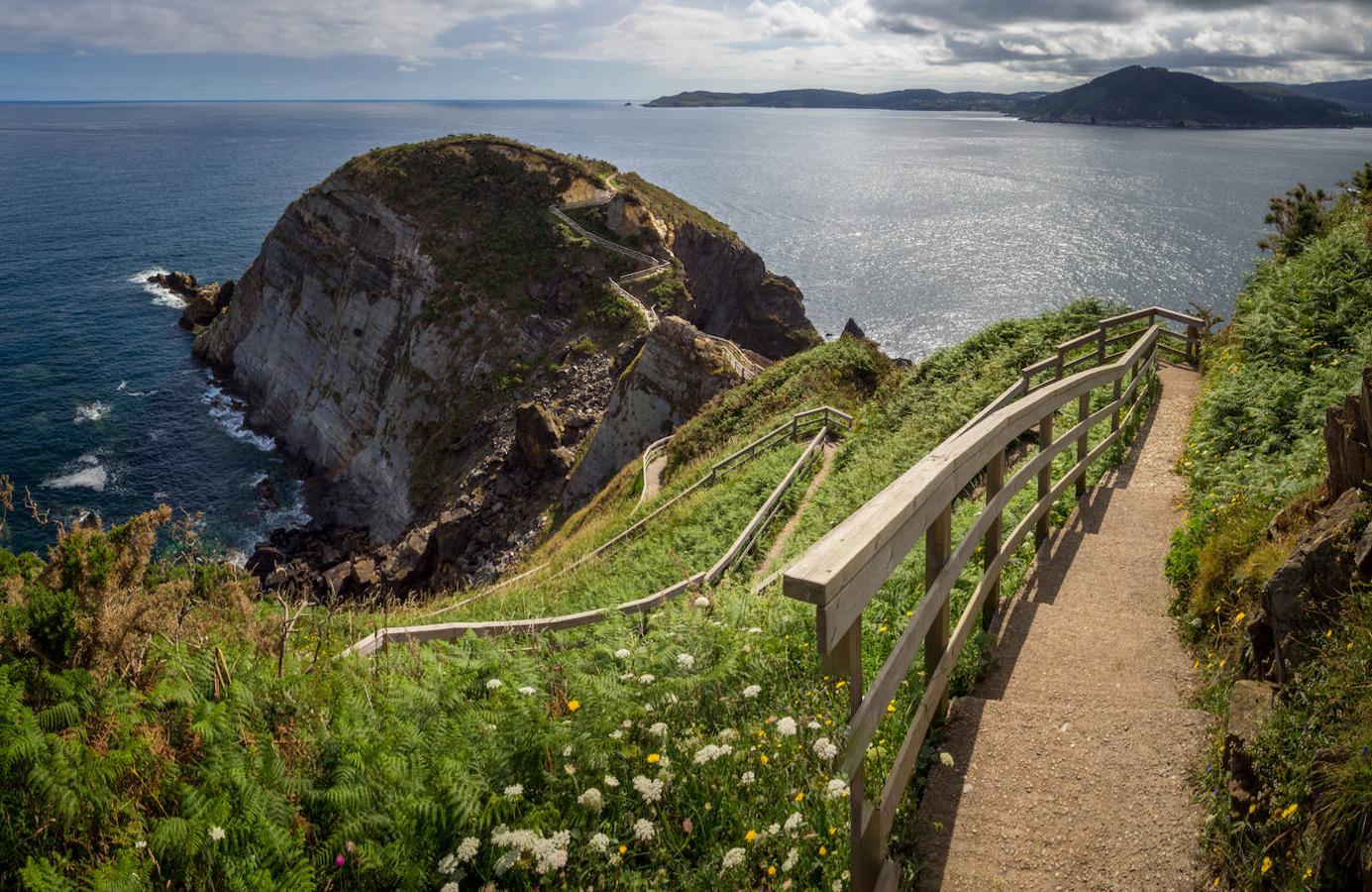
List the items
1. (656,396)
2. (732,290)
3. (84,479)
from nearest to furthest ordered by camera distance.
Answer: (656,396) < (84,479) < (732,290)

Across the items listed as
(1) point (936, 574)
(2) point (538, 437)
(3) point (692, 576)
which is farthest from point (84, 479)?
(1) point (936, 574)

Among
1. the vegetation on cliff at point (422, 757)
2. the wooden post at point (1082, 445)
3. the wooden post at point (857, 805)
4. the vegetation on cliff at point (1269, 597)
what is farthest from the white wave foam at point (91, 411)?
the wooden post at point (857, 805)

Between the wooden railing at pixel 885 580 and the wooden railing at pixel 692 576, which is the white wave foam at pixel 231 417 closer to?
the wooden railing at pixel 692 576

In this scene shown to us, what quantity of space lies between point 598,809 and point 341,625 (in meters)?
6.79

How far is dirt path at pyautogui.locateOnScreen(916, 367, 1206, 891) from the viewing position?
4.06m

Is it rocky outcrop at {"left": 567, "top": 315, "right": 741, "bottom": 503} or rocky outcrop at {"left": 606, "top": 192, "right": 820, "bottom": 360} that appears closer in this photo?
rocky outcrop at {"left": 567, "top": 315, "right": 741, "bottom": 503}

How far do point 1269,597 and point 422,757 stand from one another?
4.50 m

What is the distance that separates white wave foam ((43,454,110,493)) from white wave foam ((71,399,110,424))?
6.78 metres

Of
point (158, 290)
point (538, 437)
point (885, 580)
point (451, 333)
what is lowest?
→ point (538, 437)

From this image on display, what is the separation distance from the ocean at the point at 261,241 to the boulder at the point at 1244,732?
10066 mm

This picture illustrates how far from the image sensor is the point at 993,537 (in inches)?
243

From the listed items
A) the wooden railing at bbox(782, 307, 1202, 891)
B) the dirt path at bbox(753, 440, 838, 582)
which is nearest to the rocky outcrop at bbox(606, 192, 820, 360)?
the dirt path at bbox(753, 440, 838, 582)

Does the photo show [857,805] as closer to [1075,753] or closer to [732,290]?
[1075,753]

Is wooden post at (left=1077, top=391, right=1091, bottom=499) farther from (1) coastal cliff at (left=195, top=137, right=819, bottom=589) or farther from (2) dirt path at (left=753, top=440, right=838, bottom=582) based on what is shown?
(1) coastal cliff at (left=195, top=137, right=819, bottom=589)
